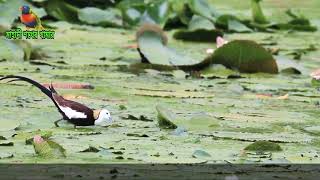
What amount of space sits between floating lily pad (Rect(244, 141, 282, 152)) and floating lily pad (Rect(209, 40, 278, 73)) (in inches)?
36.0

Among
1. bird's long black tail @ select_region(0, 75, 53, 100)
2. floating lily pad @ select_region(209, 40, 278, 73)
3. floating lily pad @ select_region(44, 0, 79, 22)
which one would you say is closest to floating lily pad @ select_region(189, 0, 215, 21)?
floating lily pad @ select_region(44, 0, 79, 22)

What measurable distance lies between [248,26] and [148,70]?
118 centimetres

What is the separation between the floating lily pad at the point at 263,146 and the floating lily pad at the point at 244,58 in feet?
3.00

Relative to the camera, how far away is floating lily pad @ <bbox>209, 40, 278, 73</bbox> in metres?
2.36

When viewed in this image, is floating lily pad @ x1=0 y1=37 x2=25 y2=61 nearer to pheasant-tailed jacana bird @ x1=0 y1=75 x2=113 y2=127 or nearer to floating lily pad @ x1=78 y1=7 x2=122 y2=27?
pheasant-tailed jacana bird @ x1=0 y1=75 x2=113 y2=127

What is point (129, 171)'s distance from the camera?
1.26 meters

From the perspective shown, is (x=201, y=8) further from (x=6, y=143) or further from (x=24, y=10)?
(x=6, y=143)

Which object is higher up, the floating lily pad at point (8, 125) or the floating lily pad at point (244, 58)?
the floating lily pad at point (244, 58)

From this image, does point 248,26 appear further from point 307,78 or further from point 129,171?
point 129,171

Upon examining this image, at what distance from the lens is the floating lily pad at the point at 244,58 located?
7.75 ft

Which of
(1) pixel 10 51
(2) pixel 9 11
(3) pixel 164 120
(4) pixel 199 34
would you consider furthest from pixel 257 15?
(3) pixel 164 120

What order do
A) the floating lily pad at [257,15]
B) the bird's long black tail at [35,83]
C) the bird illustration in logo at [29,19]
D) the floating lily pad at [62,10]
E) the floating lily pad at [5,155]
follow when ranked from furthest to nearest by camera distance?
the floating lily pad at [257,15], the floating lily pad at [62,10], the bird illustration in logo at [29,19], the bird's long black tail at [35,83], the floating lily pad at [5,155]

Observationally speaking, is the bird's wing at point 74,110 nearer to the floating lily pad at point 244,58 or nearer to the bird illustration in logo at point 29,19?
the floating lily pad at point 244,58

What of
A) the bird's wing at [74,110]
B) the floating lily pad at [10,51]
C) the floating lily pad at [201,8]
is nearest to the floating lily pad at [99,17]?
the floating lily pad at [201,8]
